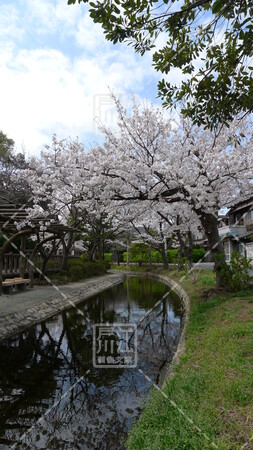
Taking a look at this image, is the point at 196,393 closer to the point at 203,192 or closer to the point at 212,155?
the point at 203,192

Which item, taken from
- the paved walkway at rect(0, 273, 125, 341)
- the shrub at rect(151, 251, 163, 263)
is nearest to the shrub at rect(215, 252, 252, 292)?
the paved walkway at rect(0, 273, 125, 341)

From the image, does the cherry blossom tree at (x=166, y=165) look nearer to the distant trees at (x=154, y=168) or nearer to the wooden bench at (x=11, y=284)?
the distant trees at (x=154, y=168)

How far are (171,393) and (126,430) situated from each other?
94 cm

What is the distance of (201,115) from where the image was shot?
4.74 metres

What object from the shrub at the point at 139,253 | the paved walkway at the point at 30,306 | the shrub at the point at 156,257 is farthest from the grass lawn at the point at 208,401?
the shrub at the point at 156,257

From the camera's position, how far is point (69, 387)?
6129 mm

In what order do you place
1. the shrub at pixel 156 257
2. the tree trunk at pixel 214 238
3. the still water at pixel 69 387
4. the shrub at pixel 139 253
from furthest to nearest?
the shrub at pixel 156 257 → the shrub at pixel 139 253 → the tree trunk at pixel 214 238 → the still water at pixel 69 387

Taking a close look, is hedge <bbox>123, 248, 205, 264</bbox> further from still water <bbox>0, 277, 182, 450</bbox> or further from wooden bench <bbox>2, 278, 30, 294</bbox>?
still water <bbox>0, 277, 182, 450</bbox>

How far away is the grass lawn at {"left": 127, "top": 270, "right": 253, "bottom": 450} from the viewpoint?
127 inches

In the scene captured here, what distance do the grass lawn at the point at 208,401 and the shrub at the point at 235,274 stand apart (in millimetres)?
4982

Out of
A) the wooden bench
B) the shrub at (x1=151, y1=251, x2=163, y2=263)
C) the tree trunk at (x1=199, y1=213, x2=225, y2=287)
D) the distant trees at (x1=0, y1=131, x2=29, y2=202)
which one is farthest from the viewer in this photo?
the shrub at (x1=151, y1=251, x2=163, y2=263)

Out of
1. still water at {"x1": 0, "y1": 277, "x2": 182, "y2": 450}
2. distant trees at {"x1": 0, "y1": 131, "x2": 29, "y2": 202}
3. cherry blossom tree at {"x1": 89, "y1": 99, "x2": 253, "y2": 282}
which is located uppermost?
distant trees at {"x1": 0, "y1": 131, "x2": 29, "y2": 202}

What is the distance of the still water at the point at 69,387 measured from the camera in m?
4.57

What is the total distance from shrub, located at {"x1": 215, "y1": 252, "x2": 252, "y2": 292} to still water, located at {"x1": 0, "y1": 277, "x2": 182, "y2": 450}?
2857mm
